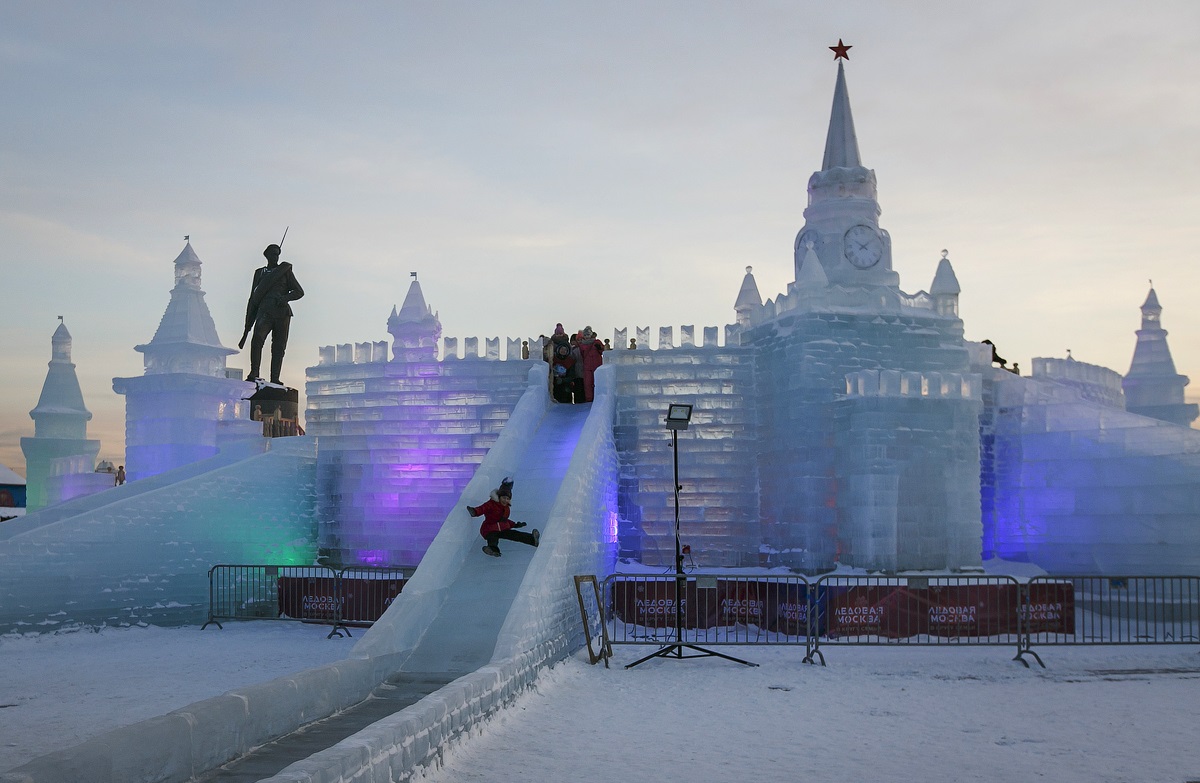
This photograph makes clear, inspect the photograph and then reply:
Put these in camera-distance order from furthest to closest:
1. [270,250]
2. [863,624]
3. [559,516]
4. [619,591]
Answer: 1. [270,250]
2. [619,591]
3. [863,624]
4. [559,516]

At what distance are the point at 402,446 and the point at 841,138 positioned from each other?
12.7m

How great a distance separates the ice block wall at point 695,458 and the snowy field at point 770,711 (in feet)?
18.5

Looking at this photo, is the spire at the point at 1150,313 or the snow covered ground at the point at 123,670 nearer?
the snow covered ground at the point at 123,670

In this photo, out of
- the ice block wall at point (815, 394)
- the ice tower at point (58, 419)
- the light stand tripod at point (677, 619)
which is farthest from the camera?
the ice tower at point (58, 419)

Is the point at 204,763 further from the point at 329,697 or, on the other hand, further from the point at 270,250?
the point at 270,250

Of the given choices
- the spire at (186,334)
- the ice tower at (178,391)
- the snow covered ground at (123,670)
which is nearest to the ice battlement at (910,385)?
the snow covered ground at (123,670)

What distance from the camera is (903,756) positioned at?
30.7 feet

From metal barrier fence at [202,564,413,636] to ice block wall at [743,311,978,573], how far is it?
25.0 feet

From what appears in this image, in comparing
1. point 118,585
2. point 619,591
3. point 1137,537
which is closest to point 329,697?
point 619,591

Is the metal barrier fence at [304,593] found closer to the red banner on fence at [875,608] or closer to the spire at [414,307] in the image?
the red banner on fence at [875,608]

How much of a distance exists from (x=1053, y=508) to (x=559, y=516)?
11.7 metres

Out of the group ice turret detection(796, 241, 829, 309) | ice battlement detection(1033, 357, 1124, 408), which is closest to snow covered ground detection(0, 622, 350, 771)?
ice turret detection(796, 241, 829, 309)

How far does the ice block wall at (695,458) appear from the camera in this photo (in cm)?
2219

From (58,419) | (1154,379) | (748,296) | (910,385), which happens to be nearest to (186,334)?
(58,419)
